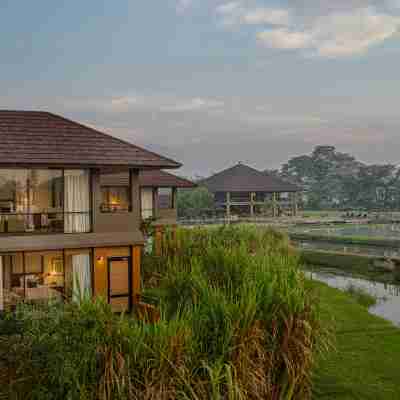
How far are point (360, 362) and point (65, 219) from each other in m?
7.29

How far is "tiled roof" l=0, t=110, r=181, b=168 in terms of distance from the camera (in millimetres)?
12000

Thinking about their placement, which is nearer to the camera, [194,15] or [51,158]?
[51,158]

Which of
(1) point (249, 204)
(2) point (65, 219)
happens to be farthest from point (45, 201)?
(1) point (249, 204)

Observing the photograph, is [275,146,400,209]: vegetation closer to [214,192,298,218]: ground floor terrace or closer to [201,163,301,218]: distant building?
[214,192,298,218]: ground floor terrace

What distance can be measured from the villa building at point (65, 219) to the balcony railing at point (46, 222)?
0.02m

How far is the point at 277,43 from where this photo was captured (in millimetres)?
28297

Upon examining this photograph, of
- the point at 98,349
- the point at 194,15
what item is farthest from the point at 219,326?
the point at 194,15

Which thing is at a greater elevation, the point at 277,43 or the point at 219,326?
the point at 277,43

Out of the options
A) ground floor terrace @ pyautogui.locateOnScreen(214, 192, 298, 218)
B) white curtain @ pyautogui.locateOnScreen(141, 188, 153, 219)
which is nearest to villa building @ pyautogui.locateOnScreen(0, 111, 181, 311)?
white curtain @ pyautogui.locateOnScreen(141, 188, 153, 219)

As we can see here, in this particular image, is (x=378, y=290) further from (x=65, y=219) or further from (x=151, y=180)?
(x=65, y=219)

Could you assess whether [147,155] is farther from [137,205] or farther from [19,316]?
[19,316]

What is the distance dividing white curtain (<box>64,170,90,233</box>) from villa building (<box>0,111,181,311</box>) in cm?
2

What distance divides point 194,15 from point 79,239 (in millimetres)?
14869

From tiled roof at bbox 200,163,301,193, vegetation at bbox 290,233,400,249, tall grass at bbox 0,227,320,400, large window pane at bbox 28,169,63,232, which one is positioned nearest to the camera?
tall grass at bbox 0,227,320,400
